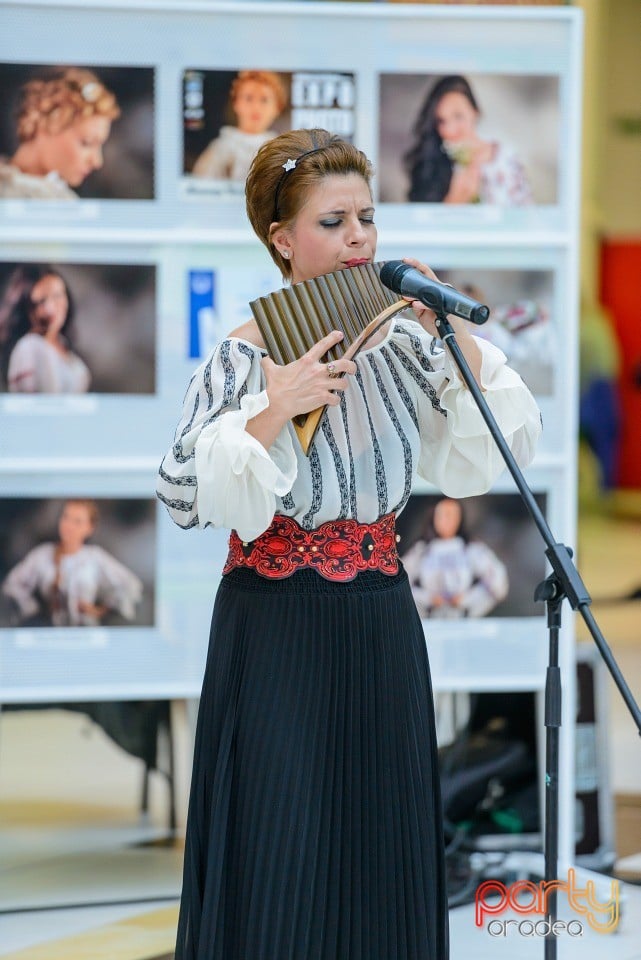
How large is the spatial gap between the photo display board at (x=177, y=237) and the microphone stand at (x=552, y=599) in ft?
4.48

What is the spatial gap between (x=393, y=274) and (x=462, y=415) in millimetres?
340

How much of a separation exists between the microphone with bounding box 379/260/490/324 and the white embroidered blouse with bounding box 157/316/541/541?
251 mm

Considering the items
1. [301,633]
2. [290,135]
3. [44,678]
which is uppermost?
[290,135]

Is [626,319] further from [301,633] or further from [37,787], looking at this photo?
[301,633]

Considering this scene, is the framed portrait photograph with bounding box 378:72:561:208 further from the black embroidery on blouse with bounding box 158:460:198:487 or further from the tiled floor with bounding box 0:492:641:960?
the tiled floor with bounding box 0:492:641:960

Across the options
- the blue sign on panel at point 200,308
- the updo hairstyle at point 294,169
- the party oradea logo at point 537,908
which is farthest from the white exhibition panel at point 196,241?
the updo hairstyle at point 294,169

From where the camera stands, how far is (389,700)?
2.37 meters

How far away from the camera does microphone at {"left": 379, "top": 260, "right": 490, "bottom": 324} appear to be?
6.56 feet

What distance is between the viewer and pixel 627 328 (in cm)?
848

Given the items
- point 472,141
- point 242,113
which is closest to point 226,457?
point 242,113

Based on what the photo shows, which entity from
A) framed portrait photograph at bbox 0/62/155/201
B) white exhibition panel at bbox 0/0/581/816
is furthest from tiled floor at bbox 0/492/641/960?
framed portrait photograph at bbox 0/62/155/201

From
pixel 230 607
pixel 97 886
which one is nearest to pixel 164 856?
pixel 97 886

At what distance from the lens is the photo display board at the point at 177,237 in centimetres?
354

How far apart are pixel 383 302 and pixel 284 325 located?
0.18m
